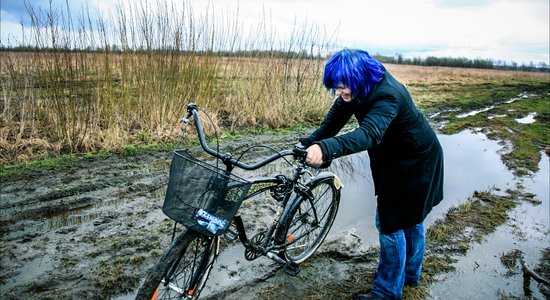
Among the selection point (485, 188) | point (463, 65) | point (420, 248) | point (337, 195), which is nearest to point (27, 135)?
point (337, 195)

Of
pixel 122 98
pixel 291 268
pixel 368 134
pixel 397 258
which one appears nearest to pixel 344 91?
pixel 368 134

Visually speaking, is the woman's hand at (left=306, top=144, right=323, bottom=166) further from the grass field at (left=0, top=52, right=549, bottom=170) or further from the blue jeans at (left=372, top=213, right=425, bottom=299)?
the grass field at (left=0, top=52, right=549, bottom=170)

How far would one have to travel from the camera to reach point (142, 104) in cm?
782

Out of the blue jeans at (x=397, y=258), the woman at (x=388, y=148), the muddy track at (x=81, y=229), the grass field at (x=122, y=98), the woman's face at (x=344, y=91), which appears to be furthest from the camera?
the grass field at (x=122, y=98)

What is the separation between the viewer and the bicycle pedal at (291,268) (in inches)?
129

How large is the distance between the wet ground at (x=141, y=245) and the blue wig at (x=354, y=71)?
5.89 ft

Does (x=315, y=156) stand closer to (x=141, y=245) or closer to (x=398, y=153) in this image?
(x=398, y=153)

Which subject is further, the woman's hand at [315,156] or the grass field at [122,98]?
the grass field at [122,98]

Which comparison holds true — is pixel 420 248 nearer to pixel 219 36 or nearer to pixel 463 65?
pixel 219 36

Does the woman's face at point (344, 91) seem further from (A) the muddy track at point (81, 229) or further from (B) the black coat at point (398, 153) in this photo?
(A) the muddy track at point (81, 229)

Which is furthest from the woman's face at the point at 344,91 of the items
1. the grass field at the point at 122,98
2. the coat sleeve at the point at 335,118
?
the grass field at the point at 122,98

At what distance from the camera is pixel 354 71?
2.31 meters

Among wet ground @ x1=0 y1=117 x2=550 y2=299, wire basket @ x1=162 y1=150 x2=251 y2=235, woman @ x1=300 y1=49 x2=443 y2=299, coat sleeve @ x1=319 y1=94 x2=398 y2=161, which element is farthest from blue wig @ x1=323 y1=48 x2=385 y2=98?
wet ground @ x1=0 y1=117 x2=550 y2=299

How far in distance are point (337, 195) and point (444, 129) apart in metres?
8.37
